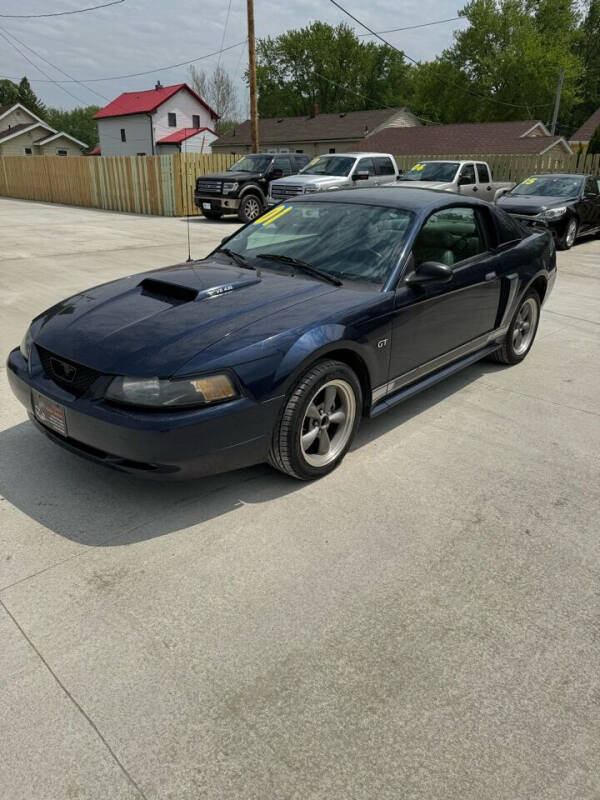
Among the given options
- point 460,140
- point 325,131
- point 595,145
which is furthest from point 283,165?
point 325,131

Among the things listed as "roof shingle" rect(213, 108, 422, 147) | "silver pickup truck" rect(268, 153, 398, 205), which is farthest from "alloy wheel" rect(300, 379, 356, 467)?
"roof shingle" rect(213, 108, 422, 147)

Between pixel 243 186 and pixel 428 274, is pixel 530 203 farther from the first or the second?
pixel 428 274

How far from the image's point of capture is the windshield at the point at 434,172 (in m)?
16.2

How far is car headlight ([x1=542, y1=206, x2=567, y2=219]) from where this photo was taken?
12562mm

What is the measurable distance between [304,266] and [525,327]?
264 centimetres

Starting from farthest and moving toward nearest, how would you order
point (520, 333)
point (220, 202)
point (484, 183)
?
point (220, 202) → point (484, 183) → point (520, 333)

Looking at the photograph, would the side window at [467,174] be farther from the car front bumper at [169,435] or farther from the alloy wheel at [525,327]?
the car front bumper at [169,435]

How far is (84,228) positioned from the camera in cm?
1575

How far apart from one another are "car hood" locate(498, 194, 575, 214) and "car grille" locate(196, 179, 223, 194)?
7.73 meters

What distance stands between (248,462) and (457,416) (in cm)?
194

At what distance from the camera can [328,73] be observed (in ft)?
238

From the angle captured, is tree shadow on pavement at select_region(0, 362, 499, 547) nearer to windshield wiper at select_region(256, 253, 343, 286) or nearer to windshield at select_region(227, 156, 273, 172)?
windshield wiper at select_region(256, 253, 343, 286)

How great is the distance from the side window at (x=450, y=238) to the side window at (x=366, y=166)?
12544mm

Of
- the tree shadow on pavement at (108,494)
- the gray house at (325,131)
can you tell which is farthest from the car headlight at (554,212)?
the gray house at (325,131)
